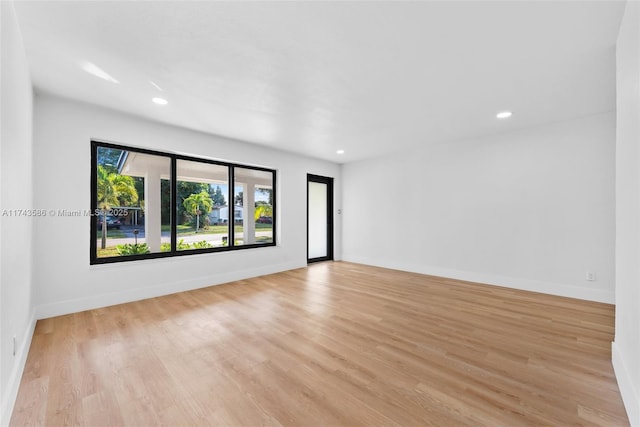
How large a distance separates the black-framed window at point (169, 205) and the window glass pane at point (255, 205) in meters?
0.02

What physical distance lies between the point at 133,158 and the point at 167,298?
2097mm

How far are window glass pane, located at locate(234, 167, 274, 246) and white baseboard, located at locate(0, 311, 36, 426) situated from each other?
3080mm

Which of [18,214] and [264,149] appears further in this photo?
[264,149]

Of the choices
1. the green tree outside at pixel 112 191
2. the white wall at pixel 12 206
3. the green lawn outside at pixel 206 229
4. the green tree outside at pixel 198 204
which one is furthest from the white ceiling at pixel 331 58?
the green lawn outside at pixel 206 229

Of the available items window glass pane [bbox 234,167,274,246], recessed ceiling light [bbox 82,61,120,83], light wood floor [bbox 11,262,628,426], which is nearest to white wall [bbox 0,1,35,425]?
light wood floor [bbox 11,262,628,426]

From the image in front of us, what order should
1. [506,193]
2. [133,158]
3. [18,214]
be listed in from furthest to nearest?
[506,193]
[133,158]
[18,214]

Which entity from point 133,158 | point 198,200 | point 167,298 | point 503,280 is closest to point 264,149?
point 198,200

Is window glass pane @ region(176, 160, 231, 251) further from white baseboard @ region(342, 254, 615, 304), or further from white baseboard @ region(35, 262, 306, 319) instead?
white baseboard @ region(342, 254, 615, 304)

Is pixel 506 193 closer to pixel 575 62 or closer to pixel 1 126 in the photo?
pixel 575 62

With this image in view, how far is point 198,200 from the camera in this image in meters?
4.48

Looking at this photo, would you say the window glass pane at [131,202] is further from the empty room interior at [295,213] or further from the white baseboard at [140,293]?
the white baseboard at [140,293]

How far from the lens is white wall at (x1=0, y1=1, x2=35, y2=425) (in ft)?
5.08

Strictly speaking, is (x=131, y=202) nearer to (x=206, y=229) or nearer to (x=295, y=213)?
(x=206, y=229)

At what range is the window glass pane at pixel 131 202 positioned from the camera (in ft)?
11.7
